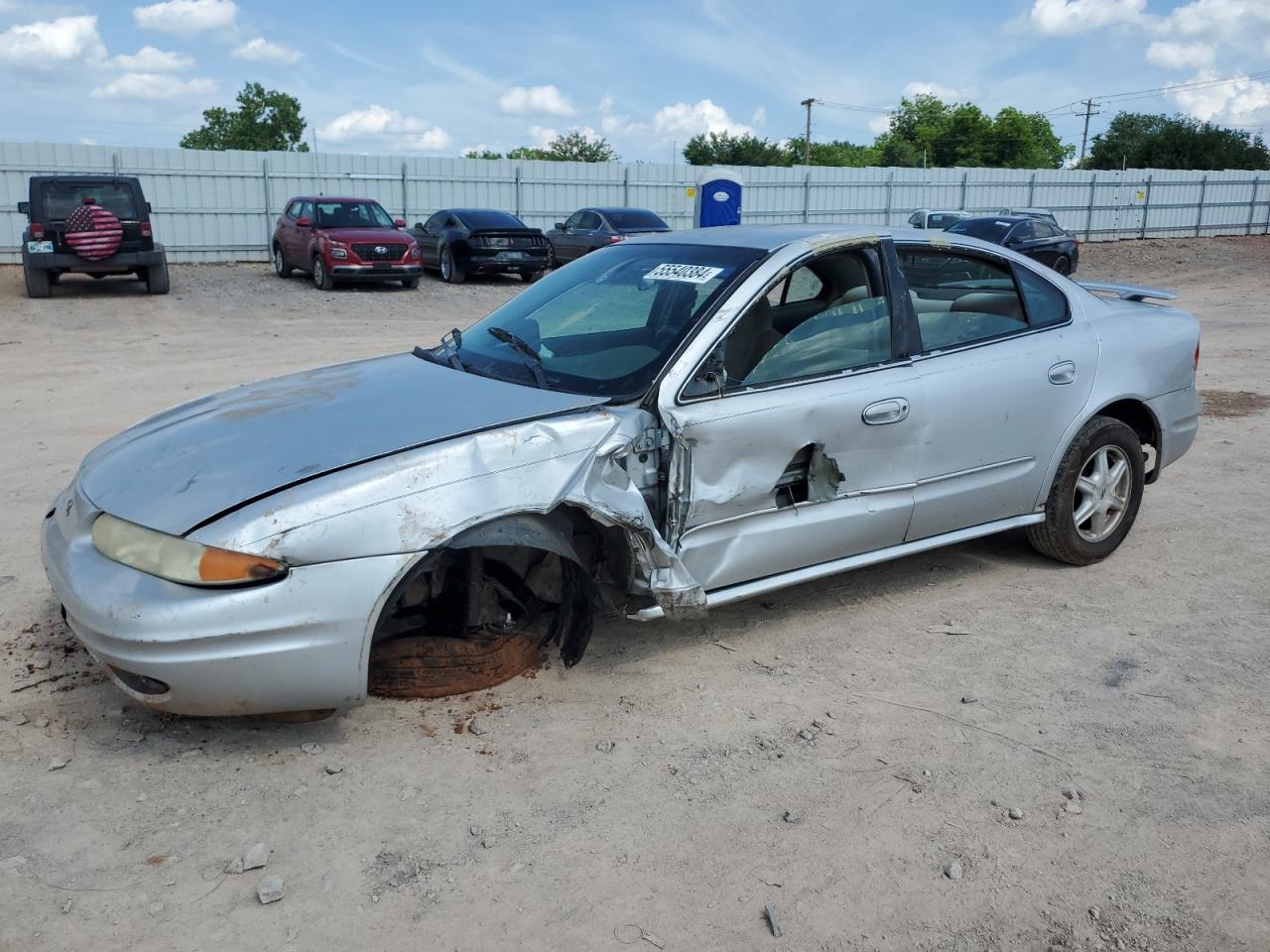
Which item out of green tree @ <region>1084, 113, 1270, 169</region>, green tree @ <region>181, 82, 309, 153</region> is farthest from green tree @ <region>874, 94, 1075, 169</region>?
green tree @ <region>181, 82, 309, 153</region>

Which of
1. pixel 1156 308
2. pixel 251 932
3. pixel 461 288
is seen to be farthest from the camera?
pixel 461 288

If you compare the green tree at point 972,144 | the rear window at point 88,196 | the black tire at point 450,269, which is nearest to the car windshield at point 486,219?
the black tire at point 450,269

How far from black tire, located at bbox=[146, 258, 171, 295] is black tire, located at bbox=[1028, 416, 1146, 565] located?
1674cm

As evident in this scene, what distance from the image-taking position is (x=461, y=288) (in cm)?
2127

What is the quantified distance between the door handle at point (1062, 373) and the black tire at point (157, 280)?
16.7m

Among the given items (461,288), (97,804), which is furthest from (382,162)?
(97,804)

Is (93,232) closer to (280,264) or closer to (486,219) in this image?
(280,264)

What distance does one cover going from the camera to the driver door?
3816 mm

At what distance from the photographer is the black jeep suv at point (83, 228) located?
16.6 metres

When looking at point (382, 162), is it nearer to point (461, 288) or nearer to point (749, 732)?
point (461, 288)

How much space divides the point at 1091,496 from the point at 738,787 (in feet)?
8.73

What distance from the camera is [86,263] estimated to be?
16953mm

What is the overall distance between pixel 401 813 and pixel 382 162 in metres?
24.0

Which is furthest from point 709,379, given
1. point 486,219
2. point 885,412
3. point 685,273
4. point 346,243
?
point 486,219
